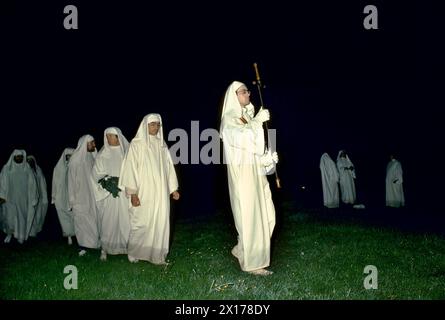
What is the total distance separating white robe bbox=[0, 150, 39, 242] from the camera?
11039 mm

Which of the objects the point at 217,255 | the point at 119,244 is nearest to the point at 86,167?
the point at 119,244

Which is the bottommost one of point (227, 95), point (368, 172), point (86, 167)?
point (368, 172)

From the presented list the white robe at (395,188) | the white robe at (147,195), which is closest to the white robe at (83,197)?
the white robe at (147,195)

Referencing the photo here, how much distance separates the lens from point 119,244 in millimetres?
8570

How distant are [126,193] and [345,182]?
1274 centimetres

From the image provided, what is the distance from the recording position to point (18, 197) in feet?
37.1

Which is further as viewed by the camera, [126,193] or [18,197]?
[18,197]

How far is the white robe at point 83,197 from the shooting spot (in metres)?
9.03

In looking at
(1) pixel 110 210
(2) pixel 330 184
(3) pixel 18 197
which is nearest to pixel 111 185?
(1) pixel 110 210

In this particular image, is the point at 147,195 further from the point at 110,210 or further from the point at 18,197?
the point at 18,197

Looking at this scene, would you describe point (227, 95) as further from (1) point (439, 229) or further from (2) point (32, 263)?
(1) point (439, 229)

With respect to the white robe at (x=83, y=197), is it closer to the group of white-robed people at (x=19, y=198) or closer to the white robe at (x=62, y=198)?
the white robe at (x=62, y=198)

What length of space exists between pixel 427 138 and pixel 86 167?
39005 millimetres

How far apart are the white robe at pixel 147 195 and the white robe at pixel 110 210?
2.63 ft
